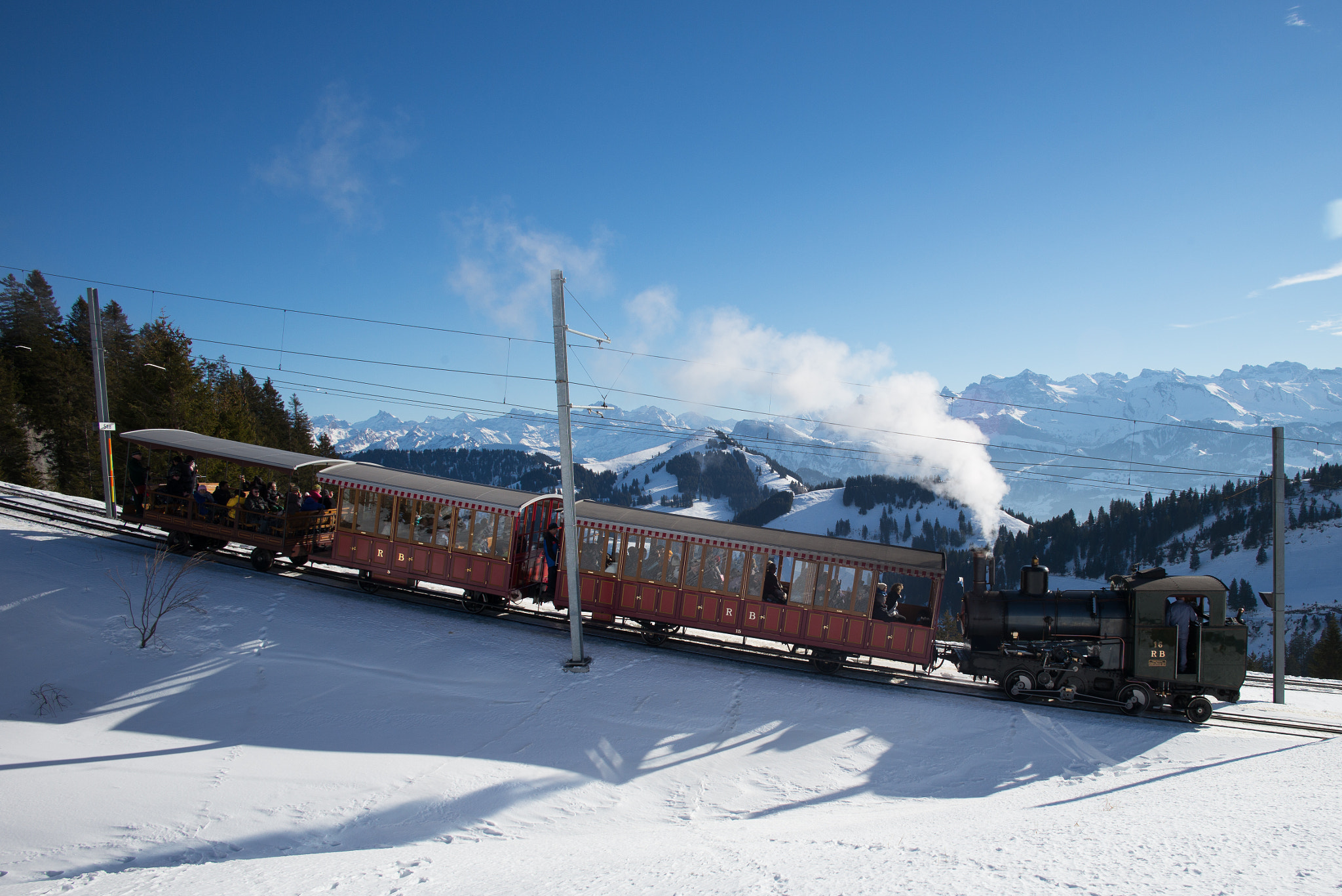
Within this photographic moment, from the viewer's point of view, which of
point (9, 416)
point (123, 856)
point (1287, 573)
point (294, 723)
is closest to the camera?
point (123, 856)

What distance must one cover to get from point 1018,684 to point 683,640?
7.85 m

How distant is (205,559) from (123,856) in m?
12.8

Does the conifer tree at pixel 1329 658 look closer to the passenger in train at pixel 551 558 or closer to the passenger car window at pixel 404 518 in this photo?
the passenger in train at pixel 551 558

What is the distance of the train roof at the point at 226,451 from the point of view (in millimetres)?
17984

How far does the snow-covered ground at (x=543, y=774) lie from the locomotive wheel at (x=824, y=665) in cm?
59

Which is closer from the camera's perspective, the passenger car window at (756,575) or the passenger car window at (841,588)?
the passenger car window at (841,588)

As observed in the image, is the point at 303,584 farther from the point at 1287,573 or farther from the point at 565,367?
the point at 1287,573

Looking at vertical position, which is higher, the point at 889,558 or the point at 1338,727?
the point at 889,558

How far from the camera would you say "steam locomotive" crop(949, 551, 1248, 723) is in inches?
558

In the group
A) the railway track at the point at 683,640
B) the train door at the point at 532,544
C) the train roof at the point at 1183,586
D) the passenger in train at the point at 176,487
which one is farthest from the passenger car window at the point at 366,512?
the train roof at the point at 1183,586

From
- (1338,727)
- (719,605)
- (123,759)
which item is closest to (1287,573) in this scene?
(1338,727)

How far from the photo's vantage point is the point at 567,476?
1424 cm

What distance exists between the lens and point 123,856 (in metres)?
7.68

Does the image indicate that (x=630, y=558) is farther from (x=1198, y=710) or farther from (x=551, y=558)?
(x=1198, y=710)
